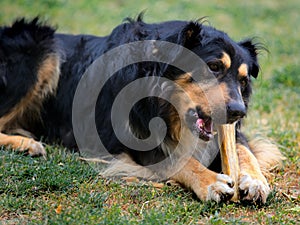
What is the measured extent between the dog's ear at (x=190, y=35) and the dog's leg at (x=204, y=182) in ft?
3.47

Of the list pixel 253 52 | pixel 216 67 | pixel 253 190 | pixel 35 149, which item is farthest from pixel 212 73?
pixel 35 149

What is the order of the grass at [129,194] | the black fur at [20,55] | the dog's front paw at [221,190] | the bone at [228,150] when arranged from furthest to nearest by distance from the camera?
the black fur at [20,55] < the bone at [228,150] < the dog's front paw at [221,190] < the grass at [129,194]

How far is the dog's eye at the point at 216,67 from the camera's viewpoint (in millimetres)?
4445

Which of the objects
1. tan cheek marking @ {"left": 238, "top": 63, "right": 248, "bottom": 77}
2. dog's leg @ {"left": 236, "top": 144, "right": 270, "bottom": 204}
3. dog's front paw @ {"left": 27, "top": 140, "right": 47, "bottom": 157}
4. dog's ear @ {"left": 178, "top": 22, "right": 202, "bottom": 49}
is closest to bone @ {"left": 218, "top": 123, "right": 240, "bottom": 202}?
dog's leg @ {"left": 236, "top": 144, "right": 270, "bottom": 204}

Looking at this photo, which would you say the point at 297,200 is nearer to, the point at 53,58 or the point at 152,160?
the point at 152,160

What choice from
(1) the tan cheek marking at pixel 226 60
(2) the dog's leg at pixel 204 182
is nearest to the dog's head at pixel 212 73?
(1) the tan cheek marking at pixel 226 60

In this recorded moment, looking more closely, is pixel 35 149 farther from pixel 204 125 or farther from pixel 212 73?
pixel 212 73

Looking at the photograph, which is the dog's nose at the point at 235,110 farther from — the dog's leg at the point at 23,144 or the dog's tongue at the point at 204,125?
the dog's leg at the point at 23,144

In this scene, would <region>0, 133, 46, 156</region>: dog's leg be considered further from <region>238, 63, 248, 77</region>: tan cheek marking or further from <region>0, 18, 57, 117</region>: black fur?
<region>238, 63, 248, 77</region>: tan cheek marking

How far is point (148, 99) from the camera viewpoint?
4777 millimetres

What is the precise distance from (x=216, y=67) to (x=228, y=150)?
790mm

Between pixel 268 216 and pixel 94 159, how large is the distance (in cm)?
186

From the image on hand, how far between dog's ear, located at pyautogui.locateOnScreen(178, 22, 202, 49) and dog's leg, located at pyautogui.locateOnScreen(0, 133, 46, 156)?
1.80 metres

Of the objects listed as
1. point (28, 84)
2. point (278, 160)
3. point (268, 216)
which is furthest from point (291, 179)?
point (28, 84)
